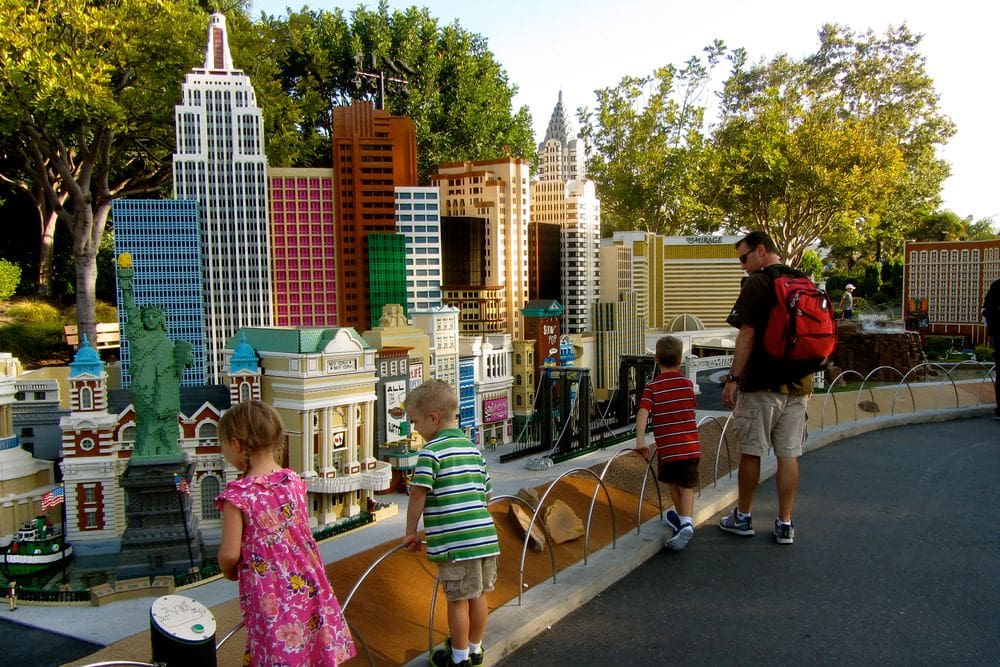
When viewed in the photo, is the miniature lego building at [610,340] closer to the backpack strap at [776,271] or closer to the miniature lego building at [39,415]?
the miniature lego building at [39,415]

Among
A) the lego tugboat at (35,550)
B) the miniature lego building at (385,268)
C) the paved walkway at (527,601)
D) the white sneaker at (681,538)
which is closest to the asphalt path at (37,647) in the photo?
the paved walkway at (527,601)

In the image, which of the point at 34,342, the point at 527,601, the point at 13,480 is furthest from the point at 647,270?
the point at 527,601

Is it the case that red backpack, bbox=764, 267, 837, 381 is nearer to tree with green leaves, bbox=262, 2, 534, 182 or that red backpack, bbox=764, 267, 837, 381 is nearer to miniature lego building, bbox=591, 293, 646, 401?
miniature lego building, bbox=591, 293, 646, 401

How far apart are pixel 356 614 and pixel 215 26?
18236 millimetres

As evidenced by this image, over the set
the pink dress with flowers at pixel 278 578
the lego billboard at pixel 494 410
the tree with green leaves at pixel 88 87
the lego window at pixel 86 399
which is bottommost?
the lego billboard at pixel 494 410

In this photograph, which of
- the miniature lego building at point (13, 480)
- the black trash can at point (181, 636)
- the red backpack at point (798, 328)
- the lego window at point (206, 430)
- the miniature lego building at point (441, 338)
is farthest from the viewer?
the miniature lego building at point (441, 338)

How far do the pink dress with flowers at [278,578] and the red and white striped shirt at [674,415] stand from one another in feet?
12.1

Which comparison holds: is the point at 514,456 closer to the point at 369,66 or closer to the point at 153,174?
the point at 153,174

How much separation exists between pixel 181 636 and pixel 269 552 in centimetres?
54

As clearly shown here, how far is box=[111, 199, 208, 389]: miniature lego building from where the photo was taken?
1898cm

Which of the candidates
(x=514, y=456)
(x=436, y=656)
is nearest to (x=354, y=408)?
(x=514, y=456)

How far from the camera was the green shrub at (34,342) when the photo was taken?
27.5 metres

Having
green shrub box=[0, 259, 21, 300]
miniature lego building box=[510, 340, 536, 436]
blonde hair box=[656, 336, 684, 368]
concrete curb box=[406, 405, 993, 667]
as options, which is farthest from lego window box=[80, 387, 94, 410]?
green shrub box=[0, 259, 21, 300]

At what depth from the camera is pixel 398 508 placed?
15383mm
